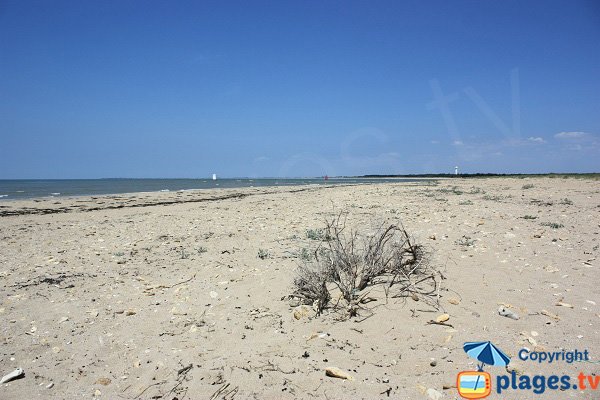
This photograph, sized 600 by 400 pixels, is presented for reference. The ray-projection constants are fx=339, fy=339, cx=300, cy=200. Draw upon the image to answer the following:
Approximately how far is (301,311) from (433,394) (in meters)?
1.74

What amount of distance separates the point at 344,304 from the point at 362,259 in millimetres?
893

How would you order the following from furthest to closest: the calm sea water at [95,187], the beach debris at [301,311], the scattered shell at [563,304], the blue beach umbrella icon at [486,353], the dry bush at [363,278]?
the calm sea water at [95,187] < the dry bush at [363,278] < the beach debris at [301,311] < the scattered shell at [563,304] < the blue beach umbrella icon at [486,353]

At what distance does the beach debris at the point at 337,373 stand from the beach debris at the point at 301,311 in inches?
40.2

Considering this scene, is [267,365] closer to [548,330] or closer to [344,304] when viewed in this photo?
[344,304]

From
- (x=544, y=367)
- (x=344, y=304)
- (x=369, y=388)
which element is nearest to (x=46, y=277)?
(x=344, y=304)

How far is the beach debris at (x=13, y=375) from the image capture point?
314 cm

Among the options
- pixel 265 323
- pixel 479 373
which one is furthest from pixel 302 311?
pixel 479 373

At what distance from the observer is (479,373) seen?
2.75 m

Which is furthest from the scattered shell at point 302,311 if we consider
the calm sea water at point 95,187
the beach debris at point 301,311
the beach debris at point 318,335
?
the calm sea water at point 95,187

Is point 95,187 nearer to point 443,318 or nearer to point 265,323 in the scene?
point 265,323

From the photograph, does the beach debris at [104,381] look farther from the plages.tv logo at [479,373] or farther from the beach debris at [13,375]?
the plages.tv logo at [479,373]

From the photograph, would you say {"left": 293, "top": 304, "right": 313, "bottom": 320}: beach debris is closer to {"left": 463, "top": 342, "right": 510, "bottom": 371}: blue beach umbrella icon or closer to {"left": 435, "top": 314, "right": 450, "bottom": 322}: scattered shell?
{"left": 435, "top": 314, "right": 450, "bottom": 322}: scattered shell

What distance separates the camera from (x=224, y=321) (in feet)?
13.3

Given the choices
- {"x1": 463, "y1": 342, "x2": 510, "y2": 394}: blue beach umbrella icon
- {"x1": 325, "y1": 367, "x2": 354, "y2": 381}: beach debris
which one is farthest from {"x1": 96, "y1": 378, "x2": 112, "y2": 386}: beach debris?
{"x1": 463, "y1": 342, "x2": 510, "y2": 394}: blue beach umbrella icon
